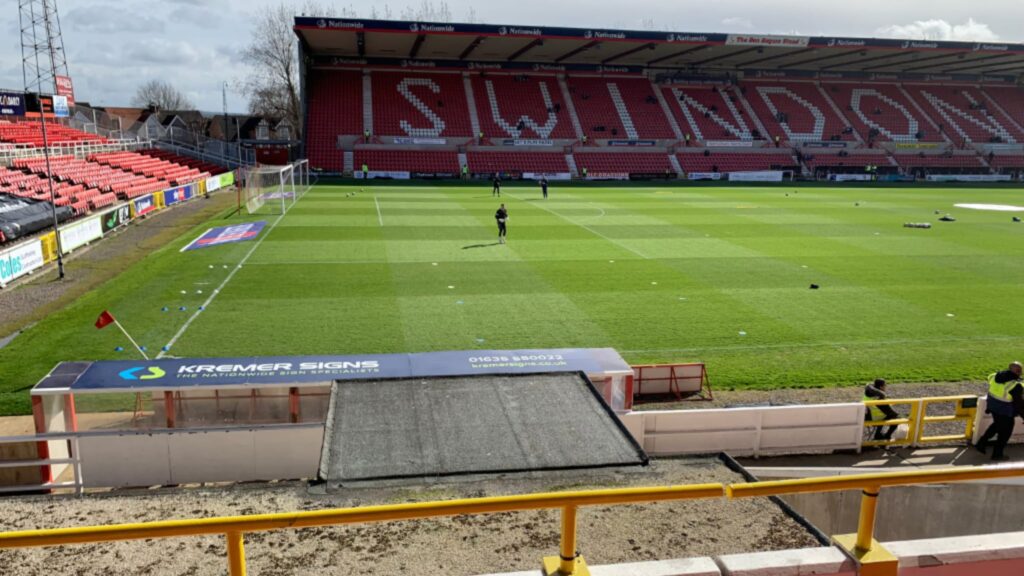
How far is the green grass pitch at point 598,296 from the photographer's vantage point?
1530cm

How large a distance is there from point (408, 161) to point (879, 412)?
5383 centimetres

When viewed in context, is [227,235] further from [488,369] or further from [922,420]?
[922,420]

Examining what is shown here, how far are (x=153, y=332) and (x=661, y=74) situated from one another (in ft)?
218

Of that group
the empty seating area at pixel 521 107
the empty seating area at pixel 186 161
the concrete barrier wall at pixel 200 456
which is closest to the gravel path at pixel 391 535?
the concrete barrier wall at pixel 200 456

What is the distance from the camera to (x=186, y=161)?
51250 millimetres

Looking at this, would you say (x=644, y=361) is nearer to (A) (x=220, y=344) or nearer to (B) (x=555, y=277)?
(B) (x=555, y=277)

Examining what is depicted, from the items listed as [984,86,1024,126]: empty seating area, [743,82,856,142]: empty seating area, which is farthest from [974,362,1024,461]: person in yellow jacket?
[984,86,1024,126]: empty seating area

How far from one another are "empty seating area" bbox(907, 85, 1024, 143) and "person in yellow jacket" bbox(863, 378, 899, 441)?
74795 millimetres

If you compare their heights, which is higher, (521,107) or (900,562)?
(521,107)

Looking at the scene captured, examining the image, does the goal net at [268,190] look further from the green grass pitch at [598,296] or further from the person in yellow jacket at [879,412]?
→ the person in yellow jacket at [879,412]

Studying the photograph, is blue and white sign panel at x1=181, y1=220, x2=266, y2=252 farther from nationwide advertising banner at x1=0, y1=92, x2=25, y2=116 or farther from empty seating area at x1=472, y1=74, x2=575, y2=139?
empty seating area at x1=472, y1=74, x2=575, y2=139

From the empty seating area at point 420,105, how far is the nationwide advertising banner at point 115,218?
33.2m

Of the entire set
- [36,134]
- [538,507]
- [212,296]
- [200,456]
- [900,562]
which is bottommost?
[212,296]

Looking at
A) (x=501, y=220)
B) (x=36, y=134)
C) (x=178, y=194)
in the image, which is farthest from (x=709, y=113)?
(x=36, y=134)
